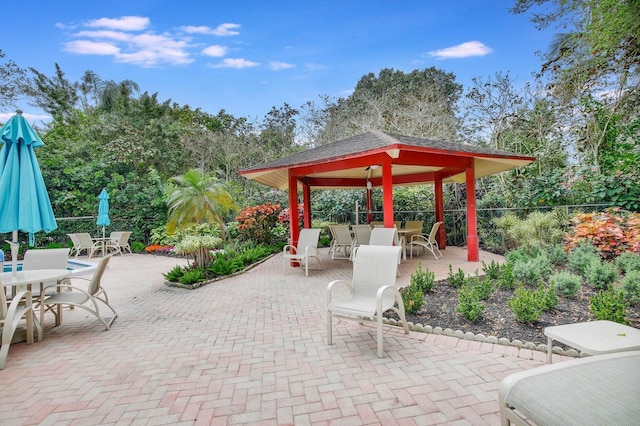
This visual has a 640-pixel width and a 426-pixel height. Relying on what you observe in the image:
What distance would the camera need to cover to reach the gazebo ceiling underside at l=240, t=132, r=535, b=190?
6785 mm

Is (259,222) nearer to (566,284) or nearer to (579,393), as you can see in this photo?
(566,284)

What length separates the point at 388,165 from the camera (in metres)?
6.94

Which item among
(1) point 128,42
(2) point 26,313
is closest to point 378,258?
(2) point 26,313

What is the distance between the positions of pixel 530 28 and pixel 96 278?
15002 mm

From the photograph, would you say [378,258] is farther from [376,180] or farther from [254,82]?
[254,82]

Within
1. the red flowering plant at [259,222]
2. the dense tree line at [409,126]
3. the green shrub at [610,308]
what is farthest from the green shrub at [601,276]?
the red flowering plant at [259,222]

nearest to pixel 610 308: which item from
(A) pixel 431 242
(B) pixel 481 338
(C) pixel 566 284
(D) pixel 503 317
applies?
(D) pixel 503 317

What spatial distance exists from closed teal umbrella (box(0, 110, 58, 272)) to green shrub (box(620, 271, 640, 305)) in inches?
Result: 297

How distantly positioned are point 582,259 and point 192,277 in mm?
7698

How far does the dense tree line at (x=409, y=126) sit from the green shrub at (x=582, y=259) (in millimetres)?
2511

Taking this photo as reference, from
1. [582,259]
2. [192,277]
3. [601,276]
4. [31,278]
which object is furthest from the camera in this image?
[192,277]

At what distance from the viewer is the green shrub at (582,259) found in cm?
603

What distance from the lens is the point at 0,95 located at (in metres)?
16.7

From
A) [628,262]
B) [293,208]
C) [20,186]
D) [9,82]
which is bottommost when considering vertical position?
[628,262]
